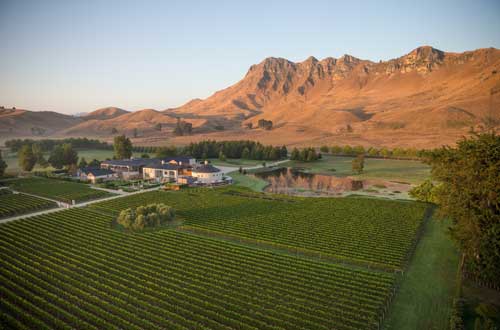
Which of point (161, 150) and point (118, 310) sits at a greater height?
point (161, 150)

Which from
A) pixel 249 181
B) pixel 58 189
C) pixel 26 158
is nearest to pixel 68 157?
pixel 26 158

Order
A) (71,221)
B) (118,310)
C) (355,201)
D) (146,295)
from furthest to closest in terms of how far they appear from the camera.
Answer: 1. (355,201)
2. (71,221)
3. (146,295)
4. (118,310)

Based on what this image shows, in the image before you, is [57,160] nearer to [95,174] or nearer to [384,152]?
[95,174]

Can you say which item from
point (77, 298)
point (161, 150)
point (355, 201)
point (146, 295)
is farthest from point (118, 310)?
point (161, 150)

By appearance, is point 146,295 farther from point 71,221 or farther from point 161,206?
point 71,221

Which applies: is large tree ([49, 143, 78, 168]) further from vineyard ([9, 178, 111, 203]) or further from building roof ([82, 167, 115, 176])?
building roof ([82, 167, 115, 176])

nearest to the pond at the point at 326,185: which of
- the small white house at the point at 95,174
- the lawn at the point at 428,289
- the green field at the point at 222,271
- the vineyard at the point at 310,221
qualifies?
the vineyard at the point at 310,221
